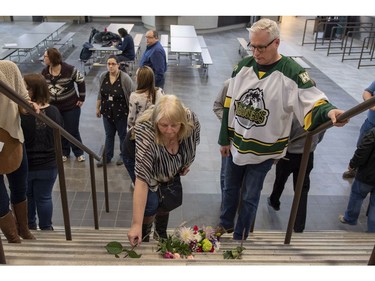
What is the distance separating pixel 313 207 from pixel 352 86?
5.16m

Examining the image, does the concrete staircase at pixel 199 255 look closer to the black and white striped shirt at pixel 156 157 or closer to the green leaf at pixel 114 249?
the green leaf at pixel 114 249

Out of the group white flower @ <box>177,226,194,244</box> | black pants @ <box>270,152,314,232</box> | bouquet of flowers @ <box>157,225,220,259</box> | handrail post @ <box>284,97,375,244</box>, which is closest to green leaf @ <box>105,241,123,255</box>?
bouquet of flowers @ <box>157,225,220,259</box>

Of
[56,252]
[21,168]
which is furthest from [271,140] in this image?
[21,168]

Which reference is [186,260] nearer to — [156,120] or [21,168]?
[156,120]

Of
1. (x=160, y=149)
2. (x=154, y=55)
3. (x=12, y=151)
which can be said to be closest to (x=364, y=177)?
(x=160, y=149)

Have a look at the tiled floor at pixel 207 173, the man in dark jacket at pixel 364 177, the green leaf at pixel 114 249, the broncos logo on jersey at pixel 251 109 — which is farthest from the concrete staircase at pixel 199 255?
the tiled floor at pixel 207 173

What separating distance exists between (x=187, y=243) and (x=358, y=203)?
7.42 ft

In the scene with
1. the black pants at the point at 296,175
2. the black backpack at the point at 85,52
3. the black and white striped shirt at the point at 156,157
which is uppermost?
the black and white striped shirt at the point at 156,157

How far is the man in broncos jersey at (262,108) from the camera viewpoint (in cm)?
222

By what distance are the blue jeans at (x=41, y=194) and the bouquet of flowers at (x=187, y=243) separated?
128cm

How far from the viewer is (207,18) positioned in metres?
13.5

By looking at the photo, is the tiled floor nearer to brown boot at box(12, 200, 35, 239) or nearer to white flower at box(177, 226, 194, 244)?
brown boot at box(12, 200, 35, 239)

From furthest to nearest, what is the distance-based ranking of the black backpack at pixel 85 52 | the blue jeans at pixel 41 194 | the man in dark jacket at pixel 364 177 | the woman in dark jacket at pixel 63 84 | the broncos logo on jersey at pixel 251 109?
the black backpack at pixel 85 52 → the woman in dark jacket at pixel 63 84 → the man in dark jacket at pixel 364 177 → the blue jeans at pixel 41 194 → the broncos logo on jersey at pixel 251 109

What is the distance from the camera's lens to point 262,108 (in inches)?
92.8
